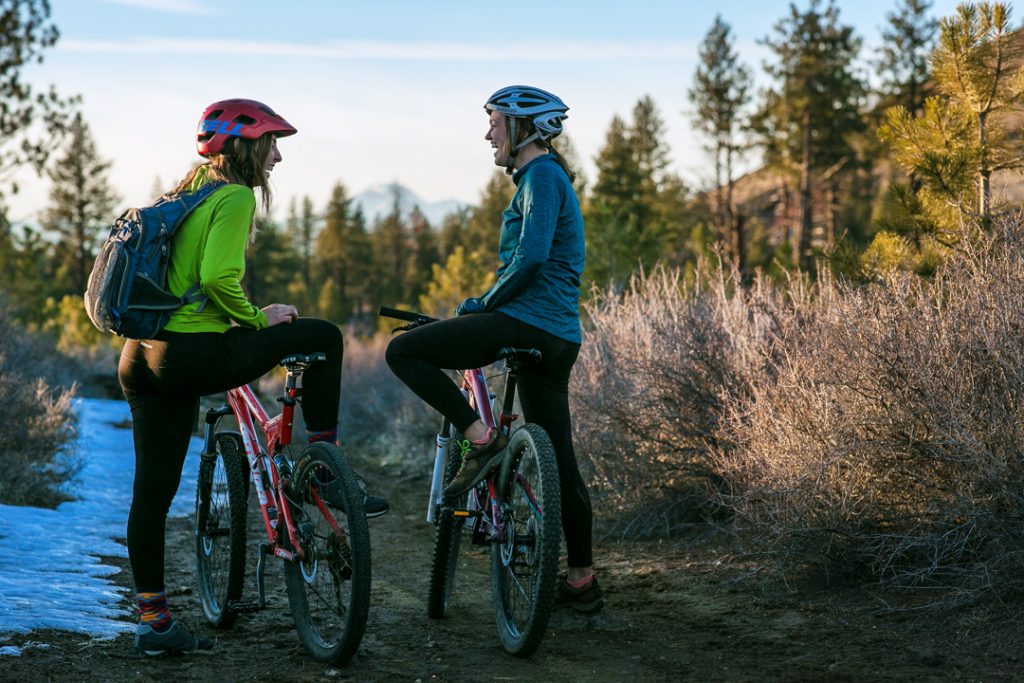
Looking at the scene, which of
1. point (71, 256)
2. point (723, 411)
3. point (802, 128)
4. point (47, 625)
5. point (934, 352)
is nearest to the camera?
point (47, 625)

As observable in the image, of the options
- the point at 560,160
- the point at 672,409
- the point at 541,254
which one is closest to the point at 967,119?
the point at 672,409

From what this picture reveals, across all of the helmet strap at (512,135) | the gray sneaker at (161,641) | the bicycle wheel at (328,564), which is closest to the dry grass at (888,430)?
the helmet strap at (512,135)

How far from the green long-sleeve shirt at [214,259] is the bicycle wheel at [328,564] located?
639 millimetres

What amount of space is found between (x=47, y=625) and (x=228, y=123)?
227 cm

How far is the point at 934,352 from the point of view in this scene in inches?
198

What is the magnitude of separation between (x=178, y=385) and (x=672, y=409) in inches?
147

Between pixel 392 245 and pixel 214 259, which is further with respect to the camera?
pixel 392 245

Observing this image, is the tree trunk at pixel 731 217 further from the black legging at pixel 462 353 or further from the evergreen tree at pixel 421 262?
the black legging at pixel 462 353

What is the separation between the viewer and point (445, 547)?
502 centimetres

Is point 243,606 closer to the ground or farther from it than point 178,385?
closer to the ground

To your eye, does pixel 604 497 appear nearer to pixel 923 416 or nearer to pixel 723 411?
pixel 723 411

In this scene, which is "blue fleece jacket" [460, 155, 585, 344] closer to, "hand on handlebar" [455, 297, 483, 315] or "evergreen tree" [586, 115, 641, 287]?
"hand on handlebar" [455, 297, 483, 315]

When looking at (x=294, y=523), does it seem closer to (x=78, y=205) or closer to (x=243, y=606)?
(x=243, y=606)

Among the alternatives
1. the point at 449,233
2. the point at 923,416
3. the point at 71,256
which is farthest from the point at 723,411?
the point at 449,233
